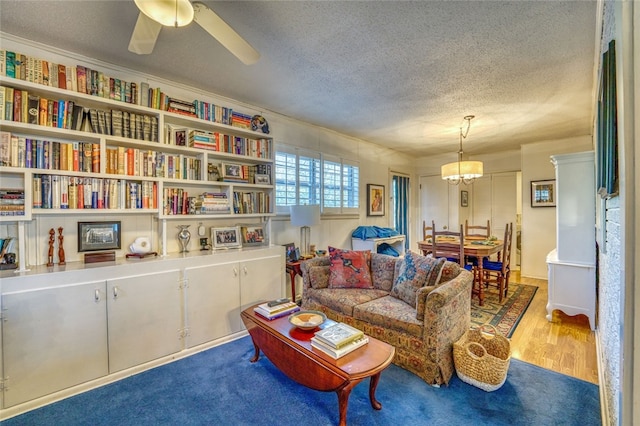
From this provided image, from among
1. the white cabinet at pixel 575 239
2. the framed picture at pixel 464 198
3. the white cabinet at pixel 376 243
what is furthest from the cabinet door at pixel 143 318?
the framed picture at pixel 464 198

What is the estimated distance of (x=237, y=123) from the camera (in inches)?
128

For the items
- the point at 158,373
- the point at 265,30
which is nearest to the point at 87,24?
the point at 265,30

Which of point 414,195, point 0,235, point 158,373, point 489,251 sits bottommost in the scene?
point 158,373

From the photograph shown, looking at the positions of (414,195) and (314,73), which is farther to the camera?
(414,195)

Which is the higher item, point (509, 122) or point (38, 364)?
point (509, 122)

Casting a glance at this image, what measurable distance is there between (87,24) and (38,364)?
7.62 ft

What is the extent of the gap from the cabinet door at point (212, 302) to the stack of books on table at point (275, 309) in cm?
54

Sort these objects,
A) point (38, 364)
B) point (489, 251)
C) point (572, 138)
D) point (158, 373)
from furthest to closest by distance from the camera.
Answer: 1. point (572, 138)
2. point (489, 251)
3. point (158, 373)
4. point (38, 364)

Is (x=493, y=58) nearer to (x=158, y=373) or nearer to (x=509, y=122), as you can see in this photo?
(x=509, y=122)

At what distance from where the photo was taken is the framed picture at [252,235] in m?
3.30

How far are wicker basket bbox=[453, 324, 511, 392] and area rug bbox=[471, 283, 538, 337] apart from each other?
0.79 meters

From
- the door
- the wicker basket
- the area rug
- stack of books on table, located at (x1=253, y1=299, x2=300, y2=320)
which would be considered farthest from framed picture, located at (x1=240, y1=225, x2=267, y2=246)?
the door

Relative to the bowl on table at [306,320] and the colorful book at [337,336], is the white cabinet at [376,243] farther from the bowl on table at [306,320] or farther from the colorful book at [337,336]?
the colorful book at [337,336]

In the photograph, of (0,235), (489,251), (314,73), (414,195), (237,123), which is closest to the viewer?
(0,235)
